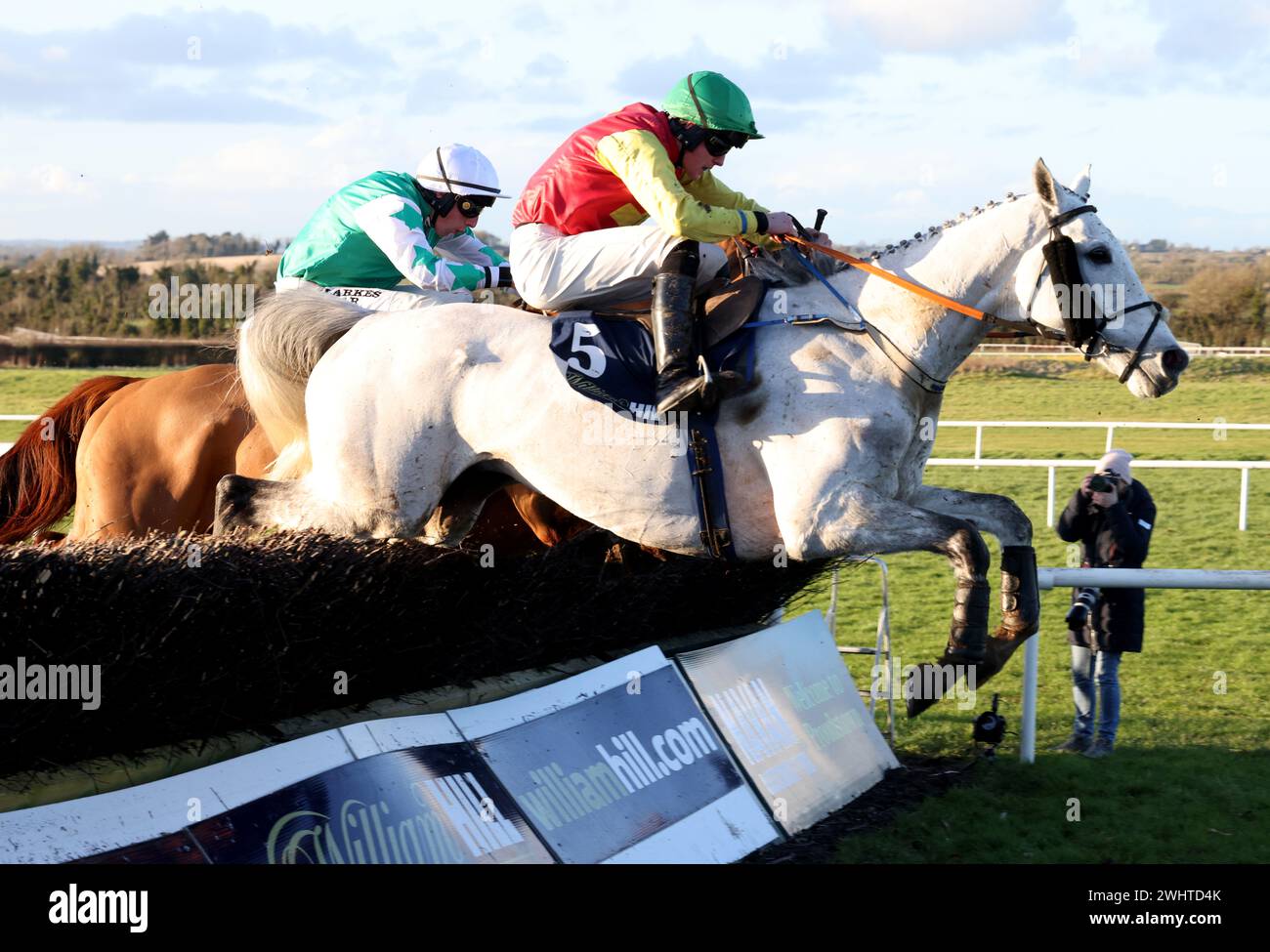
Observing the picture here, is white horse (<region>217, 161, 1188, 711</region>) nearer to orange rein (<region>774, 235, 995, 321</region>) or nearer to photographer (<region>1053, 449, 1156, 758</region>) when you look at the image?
orange rein (<region>774, 235, 995, 321</region>)

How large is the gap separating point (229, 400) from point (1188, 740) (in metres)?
3.95

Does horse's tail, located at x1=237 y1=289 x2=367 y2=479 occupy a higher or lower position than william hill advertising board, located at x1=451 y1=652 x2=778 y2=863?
higher

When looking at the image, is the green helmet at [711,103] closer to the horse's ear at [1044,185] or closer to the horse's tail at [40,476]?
the horse's ear at [1044,185]

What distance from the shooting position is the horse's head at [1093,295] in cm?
391

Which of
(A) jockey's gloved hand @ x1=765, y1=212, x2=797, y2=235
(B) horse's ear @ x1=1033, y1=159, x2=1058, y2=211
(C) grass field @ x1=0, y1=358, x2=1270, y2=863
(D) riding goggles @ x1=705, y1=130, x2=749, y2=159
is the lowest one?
(C) grass field @ x1=0, y1=358, x2=1270, y2=863

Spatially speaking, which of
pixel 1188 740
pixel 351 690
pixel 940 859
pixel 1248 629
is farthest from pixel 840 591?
pixel 351 690

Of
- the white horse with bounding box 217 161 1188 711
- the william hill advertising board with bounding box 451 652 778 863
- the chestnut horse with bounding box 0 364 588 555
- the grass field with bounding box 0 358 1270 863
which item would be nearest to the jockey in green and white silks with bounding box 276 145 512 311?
the white horse with bounding box 217 161 1188 711

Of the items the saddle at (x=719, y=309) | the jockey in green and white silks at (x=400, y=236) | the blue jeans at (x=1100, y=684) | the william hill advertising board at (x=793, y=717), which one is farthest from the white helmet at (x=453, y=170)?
the blue jeans at (x=1100, y=684)

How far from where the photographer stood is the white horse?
12.7ft

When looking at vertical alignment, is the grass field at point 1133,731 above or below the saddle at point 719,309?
below

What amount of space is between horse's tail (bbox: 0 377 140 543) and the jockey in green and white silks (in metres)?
1.14

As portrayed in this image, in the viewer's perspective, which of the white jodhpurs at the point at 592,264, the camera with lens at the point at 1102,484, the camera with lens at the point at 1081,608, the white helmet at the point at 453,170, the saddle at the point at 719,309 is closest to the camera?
the saddle at the point at 719,309

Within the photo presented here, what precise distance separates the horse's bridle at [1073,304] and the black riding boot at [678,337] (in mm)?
986

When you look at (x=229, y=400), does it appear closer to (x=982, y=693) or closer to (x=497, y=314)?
(x=497, y=314)
